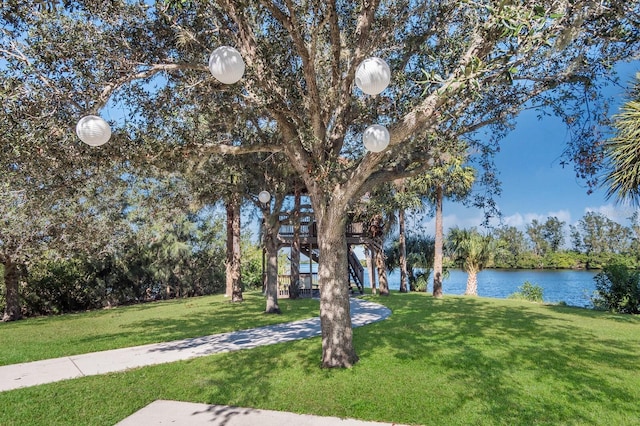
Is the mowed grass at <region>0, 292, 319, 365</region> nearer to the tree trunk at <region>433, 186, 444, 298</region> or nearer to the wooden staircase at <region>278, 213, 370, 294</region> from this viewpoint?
the wooden staircase at <region>278, 213, 370, 294</region>

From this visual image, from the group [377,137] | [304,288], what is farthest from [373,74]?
[304,288]

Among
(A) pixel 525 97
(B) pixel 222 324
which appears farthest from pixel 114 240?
(A) pixel 525 97

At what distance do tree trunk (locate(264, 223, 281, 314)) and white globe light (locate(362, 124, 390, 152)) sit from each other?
8.13 metres

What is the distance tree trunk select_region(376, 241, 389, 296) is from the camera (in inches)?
700

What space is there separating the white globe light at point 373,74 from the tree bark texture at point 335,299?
2188 millimetres

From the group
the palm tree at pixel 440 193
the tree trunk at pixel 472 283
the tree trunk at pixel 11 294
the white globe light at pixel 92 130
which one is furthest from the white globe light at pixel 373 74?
the tree trunk at pixel 472 283

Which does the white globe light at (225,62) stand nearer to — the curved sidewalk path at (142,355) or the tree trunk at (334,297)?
the tree trunk at (334,297)

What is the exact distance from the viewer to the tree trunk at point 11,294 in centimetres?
1307

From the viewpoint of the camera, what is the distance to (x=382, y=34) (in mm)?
6223

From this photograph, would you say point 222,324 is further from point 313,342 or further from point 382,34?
point 382,34

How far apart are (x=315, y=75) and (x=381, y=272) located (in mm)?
14035

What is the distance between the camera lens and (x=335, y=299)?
5527mm

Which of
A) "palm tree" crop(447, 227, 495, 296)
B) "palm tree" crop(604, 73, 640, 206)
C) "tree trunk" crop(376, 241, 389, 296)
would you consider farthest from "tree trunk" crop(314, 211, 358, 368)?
"palm tree" crop(447, 227, 495, 296)

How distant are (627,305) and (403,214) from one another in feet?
33.0
